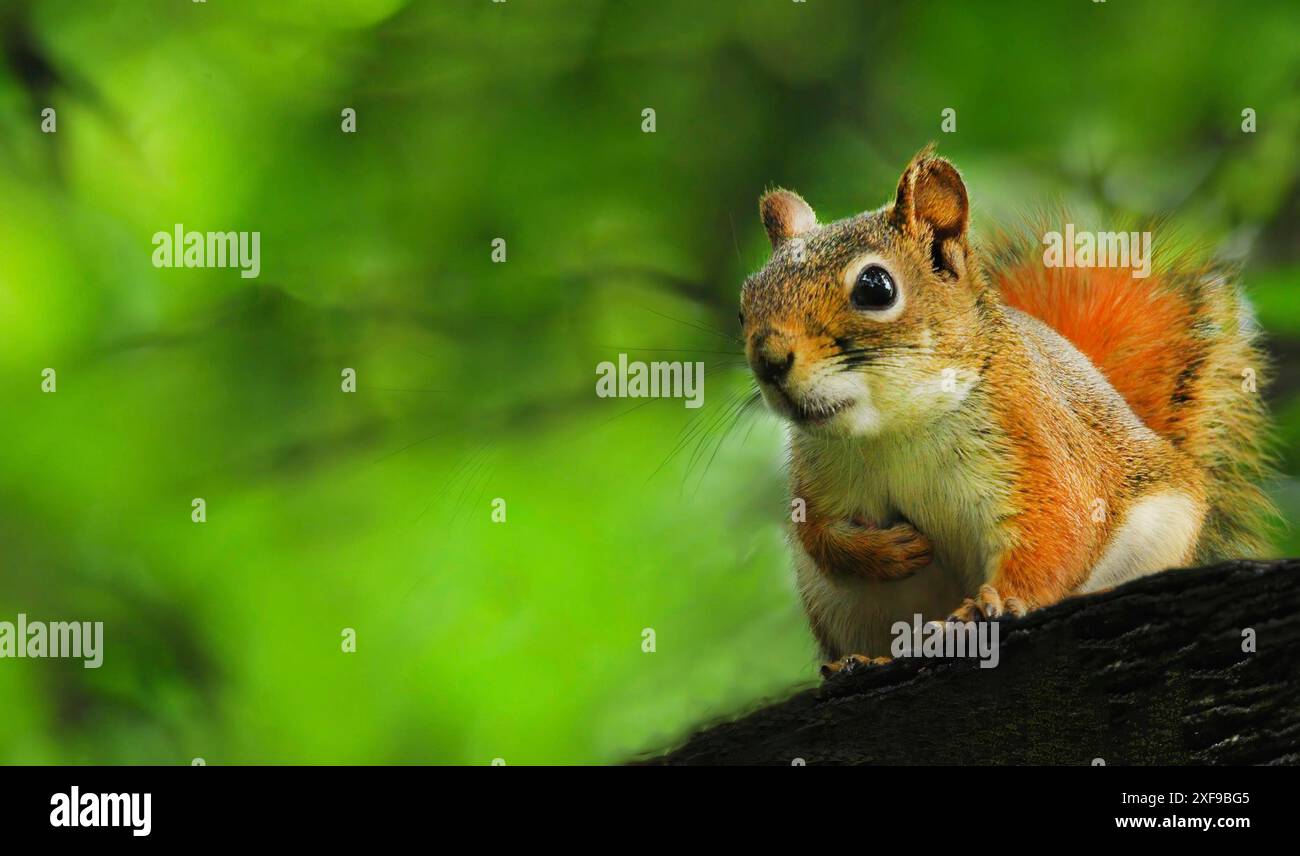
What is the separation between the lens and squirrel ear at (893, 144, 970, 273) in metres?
2.41

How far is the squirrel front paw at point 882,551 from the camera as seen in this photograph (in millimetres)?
2447

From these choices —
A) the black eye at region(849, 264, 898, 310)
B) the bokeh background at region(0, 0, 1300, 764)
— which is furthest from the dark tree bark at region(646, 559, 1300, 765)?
the bokeh background at region(0, 0, 1300, 764)

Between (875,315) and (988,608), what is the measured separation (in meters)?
0.50

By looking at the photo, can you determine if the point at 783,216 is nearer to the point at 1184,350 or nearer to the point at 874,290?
the point at 874,290

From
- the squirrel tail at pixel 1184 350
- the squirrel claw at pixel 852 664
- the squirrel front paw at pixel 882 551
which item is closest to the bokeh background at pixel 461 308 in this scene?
the squirrel tail at pixel 1184 350

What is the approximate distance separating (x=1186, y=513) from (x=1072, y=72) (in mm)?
1122

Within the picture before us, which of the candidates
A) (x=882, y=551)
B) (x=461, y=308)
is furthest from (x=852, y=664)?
(x=461, y=308)

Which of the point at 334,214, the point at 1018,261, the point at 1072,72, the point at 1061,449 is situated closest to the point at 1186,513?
the point at 1061,449

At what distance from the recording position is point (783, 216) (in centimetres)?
261

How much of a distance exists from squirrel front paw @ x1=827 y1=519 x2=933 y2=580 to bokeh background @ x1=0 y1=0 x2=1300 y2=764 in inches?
23.8

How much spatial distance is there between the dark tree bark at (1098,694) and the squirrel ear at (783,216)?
0.82m

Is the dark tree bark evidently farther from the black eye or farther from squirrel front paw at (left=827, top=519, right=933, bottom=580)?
the black eye

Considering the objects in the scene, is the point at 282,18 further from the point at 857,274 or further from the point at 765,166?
the point at 857,274

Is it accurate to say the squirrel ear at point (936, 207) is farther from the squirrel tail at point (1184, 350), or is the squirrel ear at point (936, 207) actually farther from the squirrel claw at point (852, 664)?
the squirrel claw at point (852, 664)
